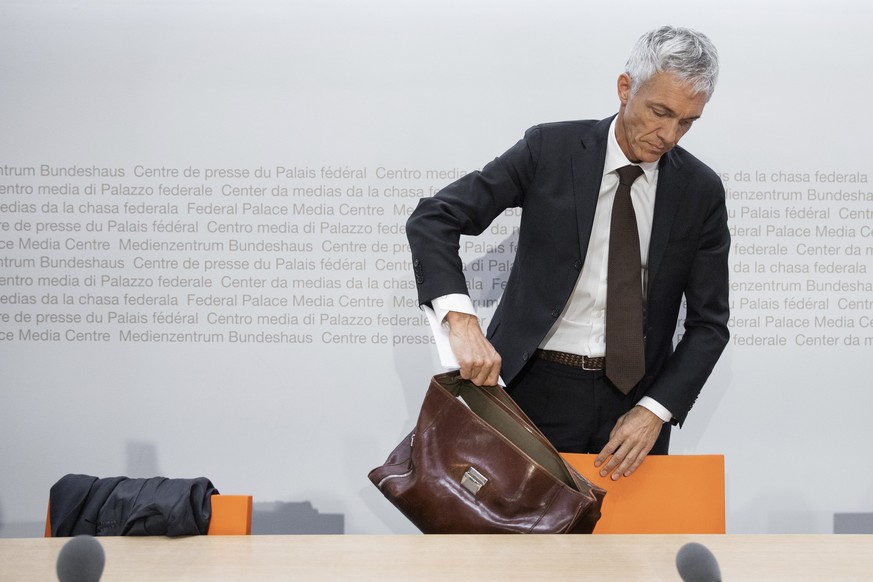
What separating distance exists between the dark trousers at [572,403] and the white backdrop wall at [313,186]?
0.90 meters

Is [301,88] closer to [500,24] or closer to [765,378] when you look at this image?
[500,24]

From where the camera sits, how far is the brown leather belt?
2092 mm

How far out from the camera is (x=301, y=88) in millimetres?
3018

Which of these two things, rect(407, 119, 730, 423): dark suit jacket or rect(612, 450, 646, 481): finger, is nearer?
rect(612, 450, 646, 481): finger

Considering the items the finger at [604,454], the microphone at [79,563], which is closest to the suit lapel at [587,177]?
the finger at [604,454]

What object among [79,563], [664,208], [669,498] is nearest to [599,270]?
[664,208]

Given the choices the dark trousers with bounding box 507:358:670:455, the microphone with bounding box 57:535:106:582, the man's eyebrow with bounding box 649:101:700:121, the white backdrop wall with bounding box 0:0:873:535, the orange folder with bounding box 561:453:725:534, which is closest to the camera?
the microphone with bounding box 57:535:106:582

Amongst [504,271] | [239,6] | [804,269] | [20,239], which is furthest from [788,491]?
[20,239]

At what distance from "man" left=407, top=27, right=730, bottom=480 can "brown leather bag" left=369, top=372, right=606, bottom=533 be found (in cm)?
41

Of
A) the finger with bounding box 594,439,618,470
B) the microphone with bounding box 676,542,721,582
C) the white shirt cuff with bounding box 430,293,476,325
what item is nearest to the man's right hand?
the white shirt cuff with bounding box 430,293,476,325

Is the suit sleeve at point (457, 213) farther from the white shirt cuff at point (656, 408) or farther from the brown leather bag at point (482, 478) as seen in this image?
the white shirt cuff at point (656, 408)

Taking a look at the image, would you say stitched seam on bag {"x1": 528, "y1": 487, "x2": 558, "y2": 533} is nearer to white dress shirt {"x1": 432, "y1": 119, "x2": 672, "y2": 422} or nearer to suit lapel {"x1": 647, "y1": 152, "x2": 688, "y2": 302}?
white dress shirt {"x1": 432, "y1": 119, "x2": 672, "y2": 422}

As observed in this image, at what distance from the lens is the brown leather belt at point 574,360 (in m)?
2.09

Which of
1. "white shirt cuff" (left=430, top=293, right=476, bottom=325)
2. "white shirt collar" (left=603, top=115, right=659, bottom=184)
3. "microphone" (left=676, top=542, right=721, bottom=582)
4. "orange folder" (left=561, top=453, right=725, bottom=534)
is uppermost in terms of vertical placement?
"white shirt collar" (left=603, top=115, right=659, bottom=184)
